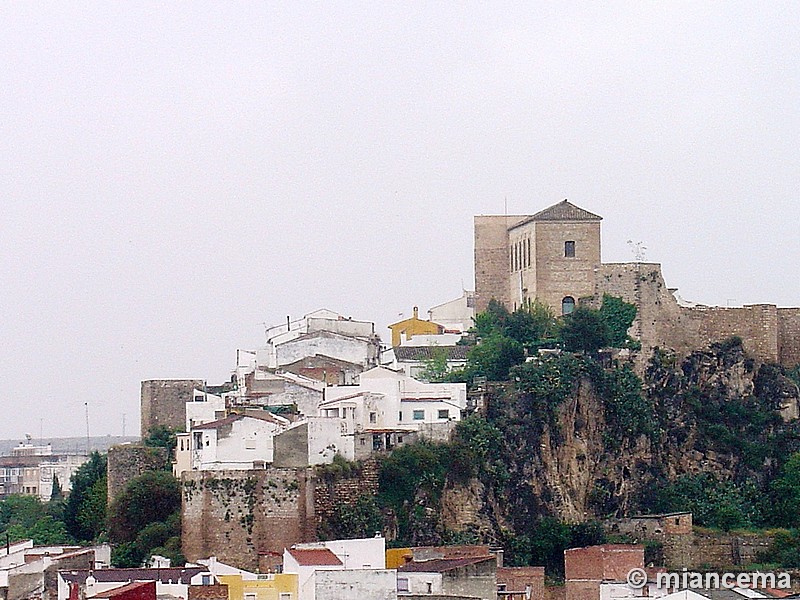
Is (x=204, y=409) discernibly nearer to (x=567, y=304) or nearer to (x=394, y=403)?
(x=394, y=403)

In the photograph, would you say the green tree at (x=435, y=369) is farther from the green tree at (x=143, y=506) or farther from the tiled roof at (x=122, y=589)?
the tiled roof at (x=122, y=589)

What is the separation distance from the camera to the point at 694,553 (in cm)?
4378

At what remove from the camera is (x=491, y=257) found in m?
52.9

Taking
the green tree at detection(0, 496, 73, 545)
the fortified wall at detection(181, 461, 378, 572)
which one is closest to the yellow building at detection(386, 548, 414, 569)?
the fortified wall at detection(181, 461, 378, 572)

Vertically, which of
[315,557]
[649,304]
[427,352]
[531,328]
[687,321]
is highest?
[649,304]

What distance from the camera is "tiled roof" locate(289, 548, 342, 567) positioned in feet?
114

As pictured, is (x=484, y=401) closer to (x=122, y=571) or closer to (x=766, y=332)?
(x=766, y=332)

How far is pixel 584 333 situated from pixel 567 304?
114 inches

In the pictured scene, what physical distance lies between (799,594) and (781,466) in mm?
10793

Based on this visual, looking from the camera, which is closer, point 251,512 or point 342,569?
point 342,569

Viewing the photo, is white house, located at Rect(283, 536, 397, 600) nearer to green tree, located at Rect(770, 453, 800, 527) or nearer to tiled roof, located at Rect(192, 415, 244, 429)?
tiled roof, located at Rect(192, 415, 244, 429)

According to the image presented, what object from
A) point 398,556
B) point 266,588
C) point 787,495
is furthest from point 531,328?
point 266,588

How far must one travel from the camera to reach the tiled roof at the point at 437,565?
35125 mm

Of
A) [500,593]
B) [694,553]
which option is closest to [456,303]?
[694,553]
